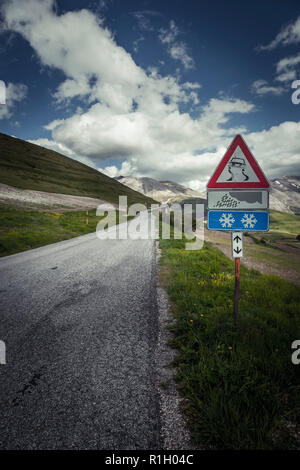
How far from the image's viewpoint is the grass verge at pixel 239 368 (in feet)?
6.69

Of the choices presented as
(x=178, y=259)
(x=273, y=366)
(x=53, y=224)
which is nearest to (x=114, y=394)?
(x=273, y=366)

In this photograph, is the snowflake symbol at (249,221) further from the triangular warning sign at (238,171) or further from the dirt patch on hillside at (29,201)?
the dirt patch on hillside at (29,201)

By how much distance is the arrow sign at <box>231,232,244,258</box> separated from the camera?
3771 millimetres

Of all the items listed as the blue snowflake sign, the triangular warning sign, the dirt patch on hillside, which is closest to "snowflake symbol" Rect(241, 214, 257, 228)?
the blue snowflake sign

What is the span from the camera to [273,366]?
2.83 meters

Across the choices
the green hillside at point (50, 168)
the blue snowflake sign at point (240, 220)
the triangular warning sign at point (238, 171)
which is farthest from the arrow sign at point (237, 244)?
the green hillside at point (50, 168)

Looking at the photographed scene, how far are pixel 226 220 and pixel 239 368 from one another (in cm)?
235

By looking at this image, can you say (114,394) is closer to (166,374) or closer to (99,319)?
(166,374)

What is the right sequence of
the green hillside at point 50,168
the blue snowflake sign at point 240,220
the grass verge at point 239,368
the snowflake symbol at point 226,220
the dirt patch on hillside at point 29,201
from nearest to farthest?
1. the grass verge at point 239,368
2. the blue snowflake sign at point 240,220
3. the snowflake symbol at point 226,220
4. the dirt patch on hillside at point 29,201
5. the green hillside at point 50,168

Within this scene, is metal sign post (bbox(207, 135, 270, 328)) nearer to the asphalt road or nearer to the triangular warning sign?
the triangular warning sign

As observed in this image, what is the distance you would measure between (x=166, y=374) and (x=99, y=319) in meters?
2.09

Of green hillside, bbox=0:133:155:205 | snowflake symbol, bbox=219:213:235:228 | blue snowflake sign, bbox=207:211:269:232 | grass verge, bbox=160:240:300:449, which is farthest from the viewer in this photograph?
green hillside, bbox=0:133:155:205

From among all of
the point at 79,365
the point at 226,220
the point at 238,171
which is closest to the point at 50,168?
the point at 238,171

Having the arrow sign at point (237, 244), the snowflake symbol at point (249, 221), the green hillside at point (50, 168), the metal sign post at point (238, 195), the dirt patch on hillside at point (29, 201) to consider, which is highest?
the green hillside at point (50, 168)
